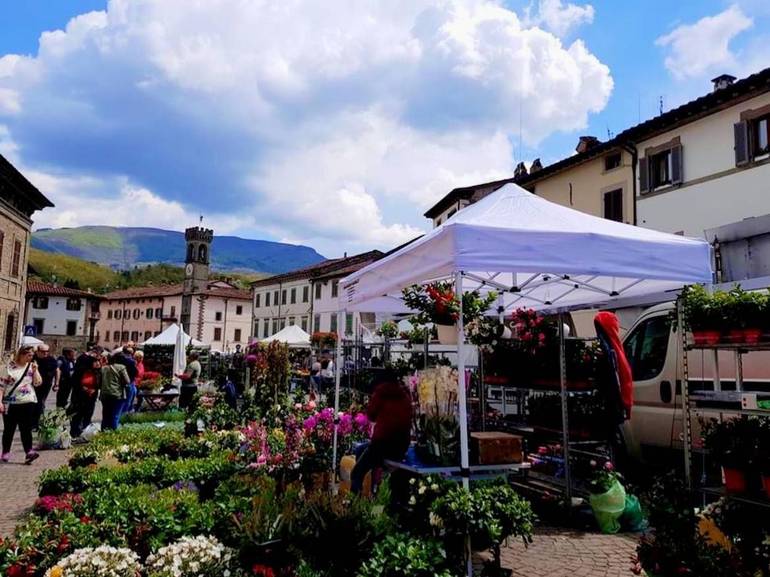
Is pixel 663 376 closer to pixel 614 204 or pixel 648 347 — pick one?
pixel 648 347

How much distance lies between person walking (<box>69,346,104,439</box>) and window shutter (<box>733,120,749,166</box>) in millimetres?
17789

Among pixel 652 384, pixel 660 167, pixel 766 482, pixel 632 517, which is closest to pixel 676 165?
pixel 660 167

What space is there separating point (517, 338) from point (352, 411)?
8.09 feet

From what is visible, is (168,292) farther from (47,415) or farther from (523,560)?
(523,560)

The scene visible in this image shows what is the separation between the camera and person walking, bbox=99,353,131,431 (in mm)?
10773

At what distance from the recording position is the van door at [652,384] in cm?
716

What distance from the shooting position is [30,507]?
6434mm

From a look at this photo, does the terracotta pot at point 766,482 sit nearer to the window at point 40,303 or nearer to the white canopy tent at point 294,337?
the white canopy tent at point 294,337

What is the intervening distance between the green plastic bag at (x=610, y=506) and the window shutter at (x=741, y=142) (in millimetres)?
15109

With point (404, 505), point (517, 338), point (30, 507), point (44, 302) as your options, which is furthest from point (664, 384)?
point (44, 302)

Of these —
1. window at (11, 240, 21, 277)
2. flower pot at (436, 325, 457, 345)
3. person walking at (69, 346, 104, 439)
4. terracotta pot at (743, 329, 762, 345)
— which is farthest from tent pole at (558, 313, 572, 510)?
window at (11, 240, 21, 277)

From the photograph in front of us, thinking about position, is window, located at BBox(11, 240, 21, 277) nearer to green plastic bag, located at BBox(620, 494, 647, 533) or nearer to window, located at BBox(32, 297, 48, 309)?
green plastic bag, located at BBox(620, 494, 647, 533)

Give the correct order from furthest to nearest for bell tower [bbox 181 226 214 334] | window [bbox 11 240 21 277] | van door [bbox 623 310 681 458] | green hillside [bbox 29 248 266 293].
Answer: green hillside [bbox 29 248 266 293] < bell tower [bbox 181 226 214 334] < window [bbox 11 240 21 277] < van door [bbox 623 310 681 458]

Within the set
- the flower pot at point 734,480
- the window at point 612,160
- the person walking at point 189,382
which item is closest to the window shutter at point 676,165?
the window at point 612,160
